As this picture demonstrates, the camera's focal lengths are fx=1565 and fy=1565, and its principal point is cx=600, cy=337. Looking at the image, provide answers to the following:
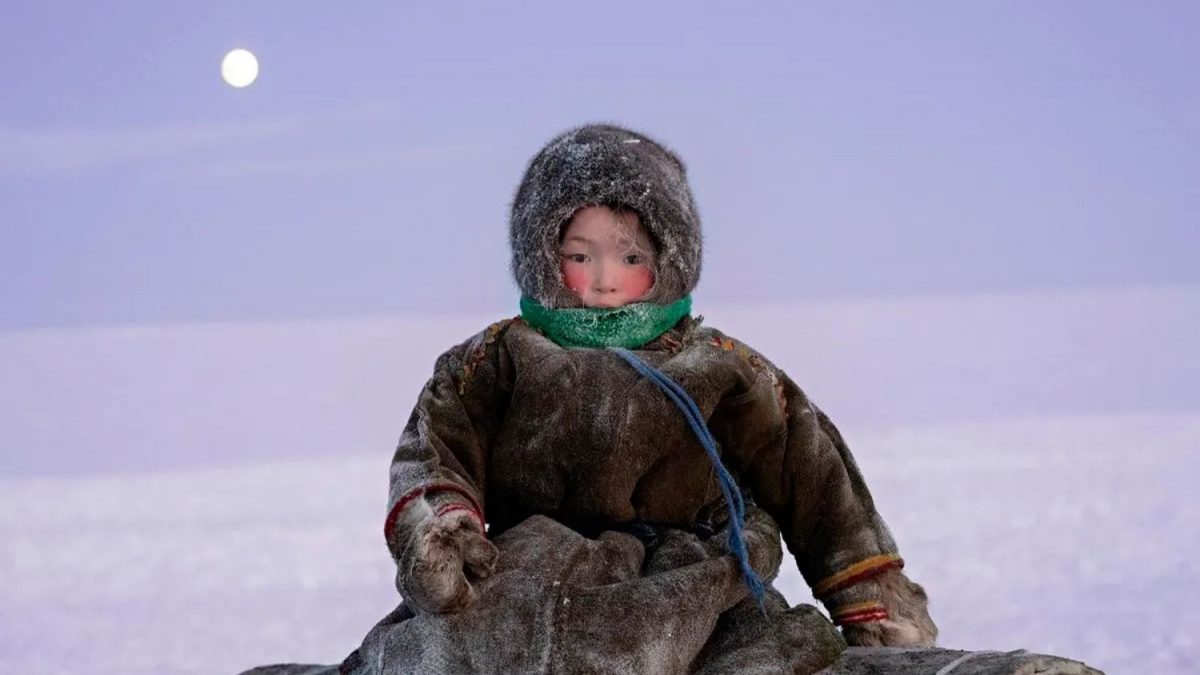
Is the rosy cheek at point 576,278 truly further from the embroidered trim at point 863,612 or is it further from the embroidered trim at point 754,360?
the embroidered trim at point 863,612

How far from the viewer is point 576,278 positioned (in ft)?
8.96

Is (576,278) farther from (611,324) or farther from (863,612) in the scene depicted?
(863,612)

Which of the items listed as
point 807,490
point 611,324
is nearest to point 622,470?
point 611,324

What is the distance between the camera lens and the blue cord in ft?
8.29

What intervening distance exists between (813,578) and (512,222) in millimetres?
829

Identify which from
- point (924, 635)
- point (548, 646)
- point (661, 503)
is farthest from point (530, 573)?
point (924, 635)

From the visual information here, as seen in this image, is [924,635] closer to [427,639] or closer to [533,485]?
[533,485]

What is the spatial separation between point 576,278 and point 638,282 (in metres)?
0.11

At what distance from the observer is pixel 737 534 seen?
2.54 metres

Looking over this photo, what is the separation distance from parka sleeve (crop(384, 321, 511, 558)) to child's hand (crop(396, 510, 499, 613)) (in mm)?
99

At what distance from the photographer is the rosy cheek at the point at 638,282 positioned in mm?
2725

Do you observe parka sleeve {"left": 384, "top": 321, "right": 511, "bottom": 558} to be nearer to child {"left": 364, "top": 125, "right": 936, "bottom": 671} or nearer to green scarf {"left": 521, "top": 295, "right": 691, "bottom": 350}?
child {"left": 364, "top": 125, "right": 936, "bottom": 671}

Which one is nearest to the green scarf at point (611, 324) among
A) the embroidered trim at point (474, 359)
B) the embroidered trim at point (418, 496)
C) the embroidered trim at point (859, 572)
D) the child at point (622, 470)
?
the child at point (622, 470)

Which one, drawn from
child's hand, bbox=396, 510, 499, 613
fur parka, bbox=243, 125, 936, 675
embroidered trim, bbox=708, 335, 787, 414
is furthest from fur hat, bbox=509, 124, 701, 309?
child's hand, bbox=396, 510, 499, 613
